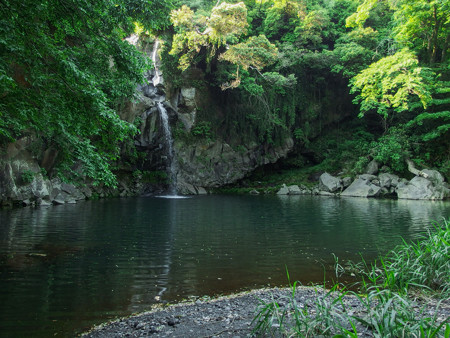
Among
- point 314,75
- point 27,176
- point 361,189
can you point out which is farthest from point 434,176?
point 27,176

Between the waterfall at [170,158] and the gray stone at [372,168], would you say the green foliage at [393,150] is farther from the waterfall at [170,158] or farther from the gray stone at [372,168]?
the waterfall at [170,158]

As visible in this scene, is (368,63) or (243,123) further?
(243,123)

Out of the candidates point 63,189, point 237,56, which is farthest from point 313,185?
point 63,189

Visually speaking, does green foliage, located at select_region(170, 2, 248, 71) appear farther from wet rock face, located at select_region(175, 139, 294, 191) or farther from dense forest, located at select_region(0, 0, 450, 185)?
wet rock face, located at select_region(175, 139, 294, 191)

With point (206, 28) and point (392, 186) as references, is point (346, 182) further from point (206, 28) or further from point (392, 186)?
point (206, 28)

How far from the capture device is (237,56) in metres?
21.0

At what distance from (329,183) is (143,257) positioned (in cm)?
2109

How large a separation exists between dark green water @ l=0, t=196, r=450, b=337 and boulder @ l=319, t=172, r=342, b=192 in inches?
524

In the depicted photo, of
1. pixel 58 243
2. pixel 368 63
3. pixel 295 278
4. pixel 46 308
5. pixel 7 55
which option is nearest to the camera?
pixel 46 308

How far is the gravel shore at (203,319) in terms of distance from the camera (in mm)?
2932

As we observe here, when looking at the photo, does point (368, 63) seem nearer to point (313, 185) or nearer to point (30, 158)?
point (313, 185)

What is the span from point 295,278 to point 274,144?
23810mm

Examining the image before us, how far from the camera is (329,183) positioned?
24.8 metres

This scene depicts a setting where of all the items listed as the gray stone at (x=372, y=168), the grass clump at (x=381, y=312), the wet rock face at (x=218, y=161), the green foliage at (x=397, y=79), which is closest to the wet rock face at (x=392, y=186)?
the gray stone at (x=372, y=168)
